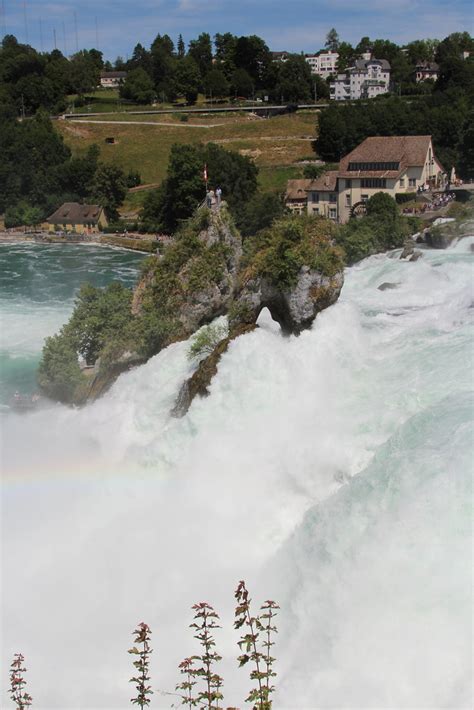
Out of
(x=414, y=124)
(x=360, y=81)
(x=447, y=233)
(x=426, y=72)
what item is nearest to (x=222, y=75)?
(x=360, y=81)

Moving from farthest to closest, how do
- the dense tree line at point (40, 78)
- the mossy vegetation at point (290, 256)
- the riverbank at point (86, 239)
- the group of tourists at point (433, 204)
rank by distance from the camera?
the dense tree line at point (40, 78), the riverbank at point (86, 239), the group of tourists at point (433, 204), the mossy vegetation at point (290, 256)

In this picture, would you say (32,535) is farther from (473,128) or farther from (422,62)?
(422,62)

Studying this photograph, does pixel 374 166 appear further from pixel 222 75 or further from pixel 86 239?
pixel 222 75

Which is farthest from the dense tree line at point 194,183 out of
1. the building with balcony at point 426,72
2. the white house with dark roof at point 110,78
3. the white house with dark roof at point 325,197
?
the white house with dark roof at point 110,78

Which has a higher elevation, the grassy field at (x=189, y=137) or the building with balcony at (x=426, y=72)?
the building with balcony at (x=426, y=72)

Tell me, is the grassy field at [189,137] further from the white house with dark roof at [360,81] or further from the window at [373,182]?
the window at [373,182]

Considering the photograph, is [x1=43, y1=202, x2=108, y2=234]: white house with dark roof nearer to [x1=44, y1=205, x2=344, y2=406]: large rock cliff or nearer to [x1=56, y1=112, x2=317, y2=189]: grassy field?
[x1=56, y1=112, x2=317, y2=189]: grassy field
